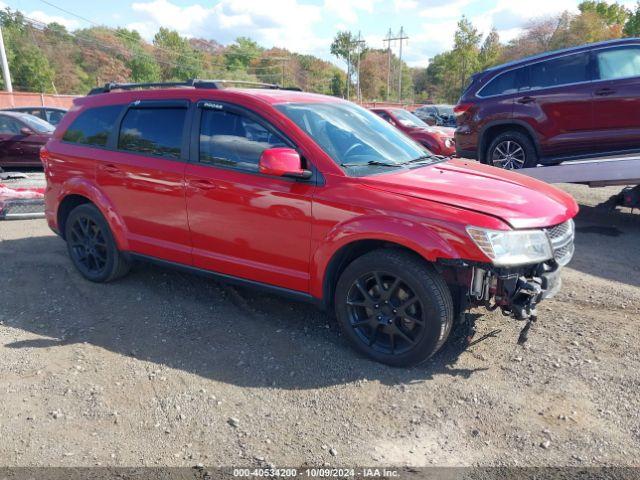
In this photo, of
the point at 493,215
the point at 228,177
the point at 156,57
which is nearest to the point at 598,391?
the point at 493,215

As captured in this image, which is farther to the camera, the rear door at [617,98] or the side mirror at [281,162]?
the rear door at [617,98]

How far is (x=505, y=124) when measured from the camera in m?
7.34

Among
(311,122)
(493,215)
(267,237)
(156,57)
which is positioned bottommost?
(267,237)

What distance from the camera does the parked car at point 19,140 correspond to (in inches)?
439

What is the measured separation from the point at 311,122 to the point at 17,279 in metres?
3.55

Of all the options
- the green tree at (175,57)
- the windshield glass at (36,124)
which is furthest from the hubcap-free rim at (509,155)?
the green tree at (175,57)

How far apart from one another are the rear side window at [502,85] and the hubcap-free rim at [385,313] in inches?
201

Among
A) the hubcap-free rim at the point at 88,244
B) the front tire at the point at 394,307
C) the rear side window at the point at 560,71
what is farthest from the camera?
the rear side window at the point at 560,71

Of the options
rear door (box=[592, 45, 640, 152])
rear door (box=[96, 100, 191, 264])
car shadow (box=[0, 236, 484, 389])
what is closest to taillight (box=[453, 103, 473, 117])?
rear door (box=[592, 45, 640, 152])

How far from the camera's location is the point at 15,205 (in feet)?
25.3

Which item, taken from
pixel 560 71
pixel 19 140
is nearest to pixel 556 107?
pixel 560 71

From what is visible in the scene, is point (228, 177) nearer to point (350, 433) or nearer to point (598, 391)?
point (350, 433)

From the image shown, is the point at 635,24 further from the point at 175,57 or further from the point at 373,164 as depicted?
the point at 175,57

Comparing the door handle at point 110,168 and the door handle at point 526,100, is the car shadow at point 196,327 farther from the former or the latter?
the door handle at point 526,100
